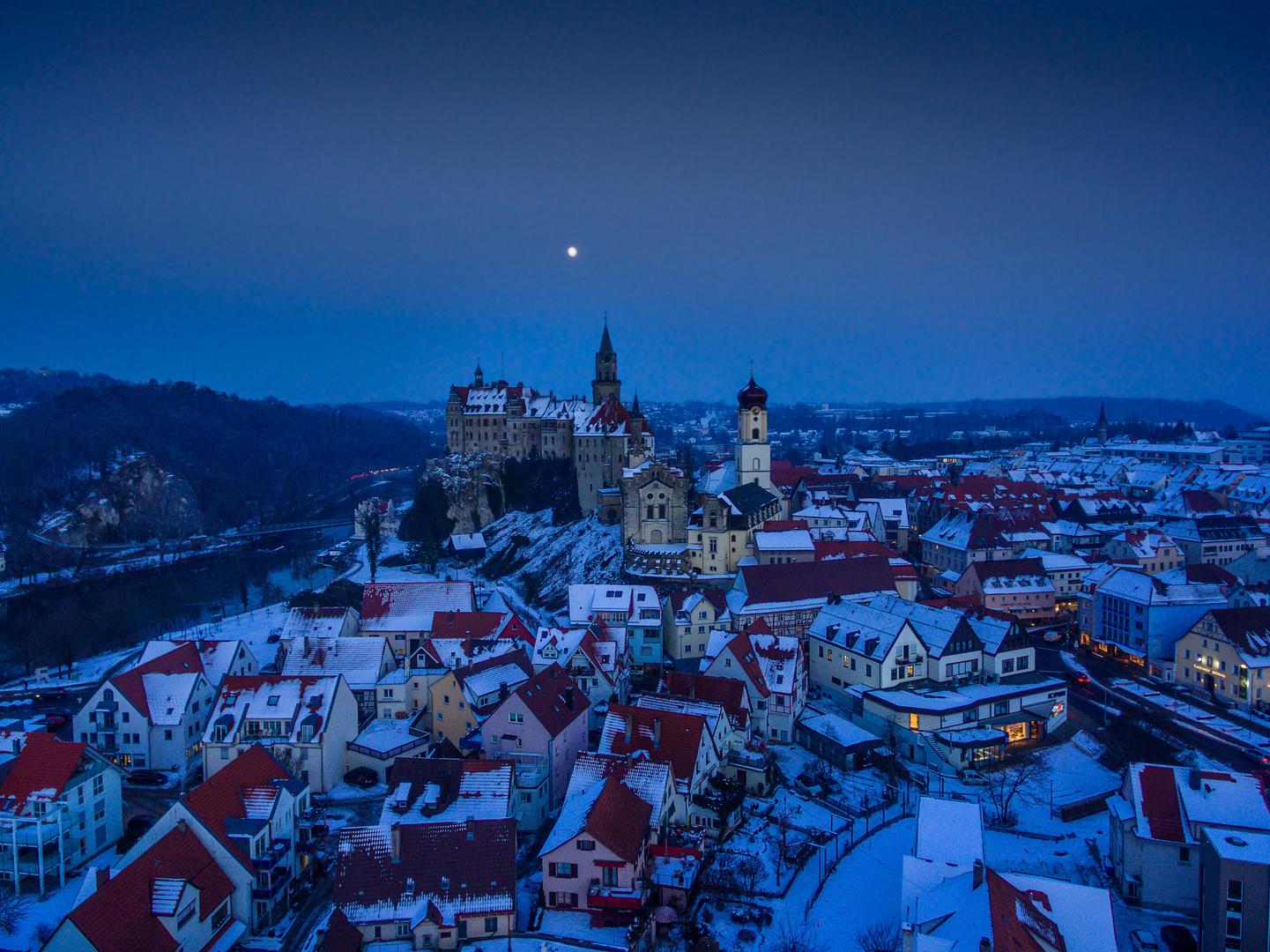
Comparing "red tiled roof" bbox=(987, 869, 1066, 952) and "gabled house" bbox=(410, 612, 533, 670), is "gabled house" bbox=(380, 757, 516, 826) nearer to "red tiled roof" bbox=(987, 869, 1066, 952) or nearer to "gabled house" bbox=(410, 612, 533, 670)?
"gabled house" bbox=(410, 612, 533, 670)

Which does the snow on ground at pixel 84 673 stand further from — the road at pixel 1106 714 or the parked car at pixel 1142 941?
the road at pixel 1106 714

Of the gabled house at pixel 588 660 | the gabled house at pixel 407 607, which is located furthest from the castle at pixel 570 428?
the gabled house at pixel 588 660

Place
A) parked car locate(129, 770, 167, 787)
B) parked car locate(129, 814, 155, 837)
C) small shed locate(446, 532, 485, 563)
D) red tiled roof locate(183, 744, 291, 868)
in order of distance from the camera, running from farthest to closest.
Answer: small shed locate(446, 532, 485, 563) < parked car locate(129, 770, 167, 787) < parked car locate(129, 814, 155, 837) < red tiled roof locate(183, 744, 291, 868)

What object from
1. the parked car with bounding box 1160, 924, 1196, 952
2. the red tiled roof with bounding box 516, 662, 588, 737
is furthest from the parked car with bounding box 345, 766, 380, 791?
the parked car with bounding box 1160, 924, 1196, 952

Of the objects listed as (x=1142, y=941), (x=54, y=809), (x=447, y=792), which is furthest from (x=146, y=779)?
(x=1142, y=941)

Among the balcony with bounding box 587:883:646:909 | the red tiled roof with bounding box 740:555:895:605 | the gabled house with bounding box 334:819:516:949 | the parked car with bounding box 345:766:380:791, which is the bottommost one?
the parked car with bounding box 345:766:380:791

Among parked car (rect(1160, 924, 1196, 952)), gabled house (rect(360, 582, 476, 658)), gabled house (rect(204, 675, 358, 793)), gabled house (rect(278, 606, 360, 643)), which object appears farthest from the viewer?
gabled house (rect(360, 582, 476, 658))

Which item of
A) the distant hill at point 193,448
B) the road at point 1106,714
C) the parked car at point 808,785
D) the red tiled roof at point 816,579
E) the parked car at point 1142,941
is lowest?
the parked car at point 1142,941
